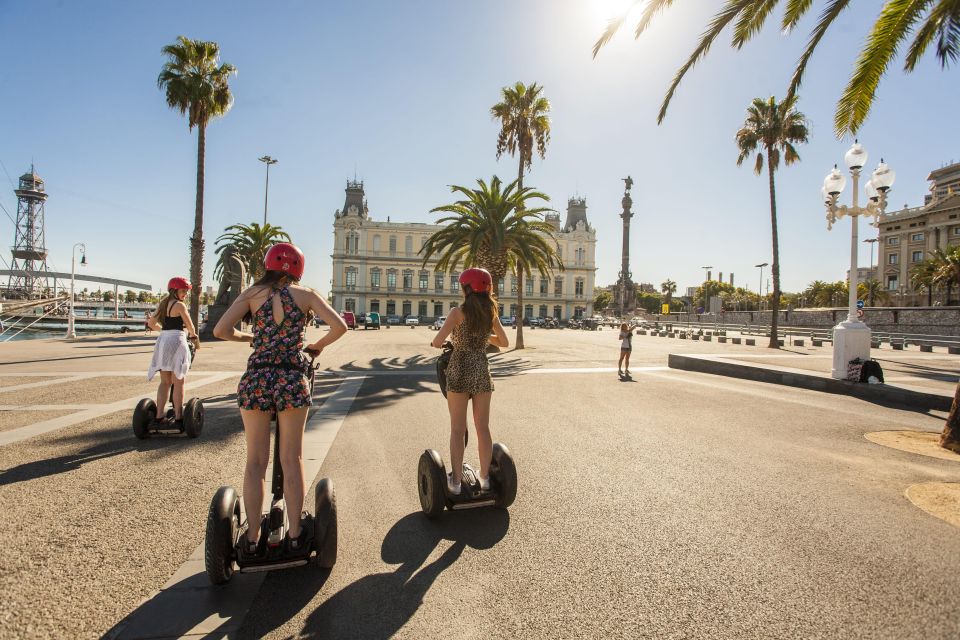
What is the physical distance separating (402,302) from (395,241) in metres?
10.5

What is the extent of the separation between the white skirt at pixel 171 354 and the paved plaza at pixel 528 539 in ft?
2.82

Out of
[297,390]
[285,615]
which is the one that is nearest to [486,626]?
[285,615]

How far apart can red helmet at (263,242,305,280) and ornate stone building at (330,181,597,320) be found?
7596 centimetres

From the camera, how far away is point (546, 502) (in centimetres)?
397

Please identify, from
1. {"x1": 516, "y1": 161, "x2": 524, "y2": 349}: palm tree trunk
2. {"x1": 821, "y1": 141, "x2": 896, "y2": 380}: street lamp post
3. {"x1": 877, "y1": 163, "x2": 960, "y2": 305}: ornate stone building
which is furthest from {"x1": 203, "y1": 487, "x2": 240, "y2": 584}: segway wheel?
{"x1": 877, "y1": 163, "x2": 960, "y2": 305}: ornate stone building

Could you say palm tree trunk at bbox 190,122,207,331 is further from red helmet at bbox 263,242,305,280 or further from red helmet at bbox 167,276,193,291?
red helmet at bbox 263,242,305,280

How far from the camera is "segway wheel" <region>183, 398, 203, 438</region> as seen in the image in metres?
5.60

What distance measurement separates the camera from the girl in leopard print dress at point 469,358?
3.55 m

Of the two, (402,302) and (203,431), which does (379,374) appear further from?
(402,302)

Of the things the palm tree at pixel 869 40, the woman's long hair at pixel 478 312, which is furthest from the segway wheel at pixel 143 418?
the palm tree at pixel 869 40

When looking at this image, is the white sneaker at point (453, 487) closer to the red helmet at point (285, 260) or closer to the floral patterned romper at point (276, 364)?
the floral patterned romper at point (276, 364)

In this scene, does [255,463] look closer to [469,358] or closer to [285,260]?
[285,260]

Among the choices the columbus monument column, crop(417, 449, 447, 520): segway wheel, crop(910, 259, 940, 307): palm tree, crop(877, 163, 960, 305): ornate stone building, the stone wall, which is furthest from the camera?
crop(877, 163, 960, 305): ornate stone building

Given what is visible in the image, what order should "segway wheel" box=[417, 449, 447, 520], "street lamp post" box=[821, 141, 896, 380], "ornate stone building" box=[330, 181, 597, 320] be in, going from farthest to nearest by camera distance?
"ornate stone building" box=[330, 181, 597, 320] → "street lamp post" box=[821, 141, 896, 380] → "segway wheel" box=[417, 449, 447, 520]
